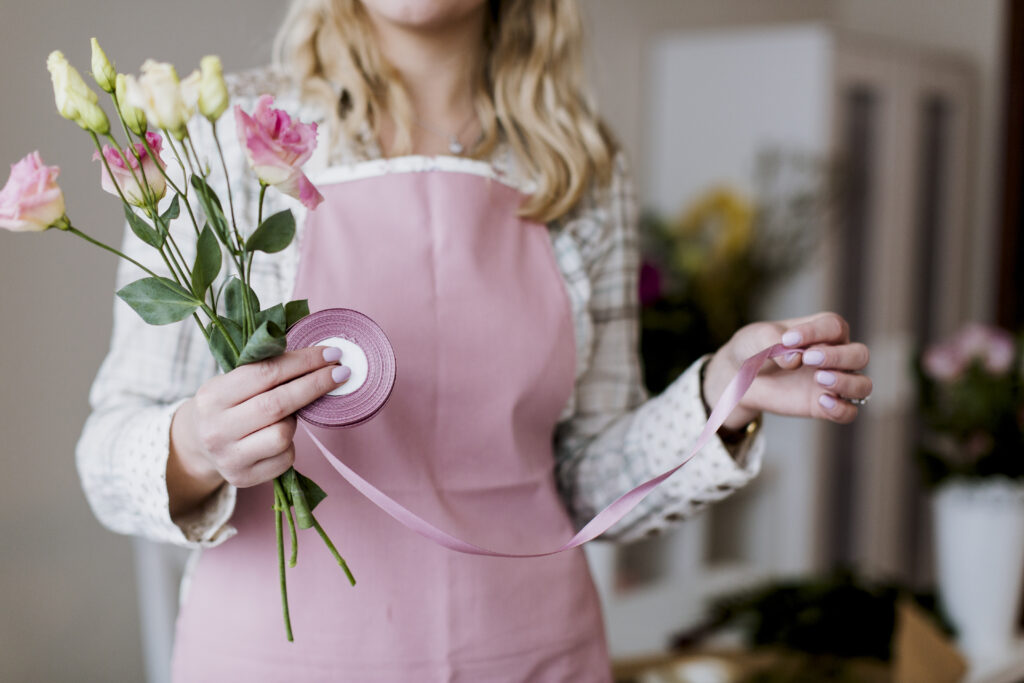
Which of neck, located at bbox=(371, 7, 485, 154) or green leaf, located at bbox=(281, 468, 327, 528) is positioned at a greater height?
neck, located at bbox=(371, 7, 485, 154)

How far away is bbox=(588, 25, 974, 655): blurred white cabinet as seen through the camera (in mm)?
2402

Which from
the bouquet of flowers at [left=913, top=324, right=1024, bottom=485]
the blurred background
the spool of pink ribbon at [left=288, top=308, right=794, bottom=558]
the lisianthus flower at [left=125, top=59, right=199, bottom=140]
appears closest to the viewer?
the lisianthus flower at [left=125, top=59, right=199, bottom=140]

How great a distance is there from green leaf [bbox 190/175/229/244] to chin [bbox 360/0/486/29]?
0.31 metres

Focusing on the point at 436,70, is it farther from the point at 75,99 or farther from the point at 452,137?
the point at 75,99

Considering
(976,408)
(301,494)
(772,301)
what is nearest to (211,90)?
(301,494)

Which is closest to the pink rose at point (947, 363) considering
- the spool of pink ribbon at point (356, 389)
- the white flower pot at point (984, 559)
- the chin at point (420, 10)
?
the white flower pot at point (984, 559)

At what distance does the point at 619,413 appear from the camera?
3.41 ft

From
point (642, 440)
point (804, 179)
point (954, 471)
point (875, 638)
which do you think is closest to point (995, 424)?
point (954, 471)

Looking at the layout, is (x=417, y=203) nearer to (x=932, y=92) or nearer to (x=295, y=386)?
(x=295, y=386)

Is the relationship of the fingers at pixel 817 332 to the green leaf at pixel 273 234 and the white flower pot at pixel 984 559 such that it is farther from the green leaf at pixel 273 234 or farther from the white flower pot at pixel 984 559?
the white flower pot at pixel 984 559

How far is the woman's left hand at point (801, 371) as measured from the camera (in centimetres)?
79

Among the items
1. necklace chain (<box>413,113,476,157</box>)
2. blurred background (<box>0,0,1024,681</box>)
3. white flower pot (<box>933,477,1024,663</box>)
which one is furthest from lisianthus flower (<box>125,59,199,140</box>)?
white flower pot (<box>933,477,1024,663</box>)

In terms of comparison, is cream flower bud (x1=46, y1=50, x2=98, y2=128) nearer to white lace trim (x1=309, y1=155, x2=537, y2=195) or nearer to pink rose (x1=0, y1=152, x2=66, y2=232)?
pink rose (x1=0, y1=152, x2=66, y2=232)

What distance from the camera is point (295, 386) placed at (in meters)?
0.62
